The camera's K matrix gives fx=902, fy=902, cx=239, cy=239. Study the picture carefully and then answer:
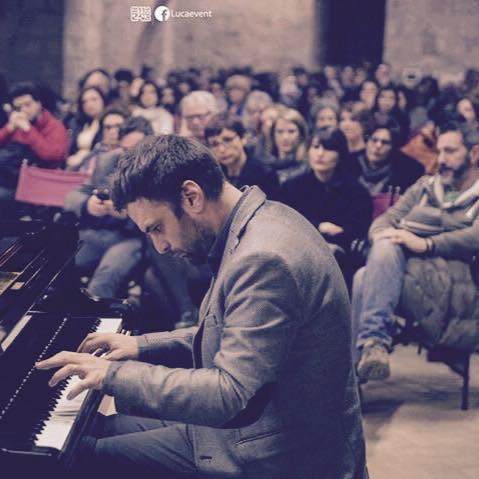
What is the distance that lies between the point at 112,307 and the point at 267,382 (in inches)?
45.6

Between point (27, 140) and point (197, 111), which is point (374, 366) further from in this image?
point (27, 140)

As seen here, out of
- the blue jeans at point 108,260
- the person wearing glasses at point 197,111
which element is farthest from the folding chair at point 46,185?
the person wearing glasses at point 197,111

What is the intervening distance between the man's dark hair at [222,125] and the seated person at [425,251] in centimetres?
111

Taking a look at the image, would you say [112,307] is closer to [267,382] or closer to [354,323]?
[267,382]

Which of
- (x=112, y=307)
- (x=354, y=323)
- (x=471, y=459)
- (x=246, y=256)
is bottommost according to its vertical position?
(x=471, y=459)

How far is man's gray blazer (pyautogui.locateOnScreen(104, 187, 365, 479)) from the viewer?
6.49 feet

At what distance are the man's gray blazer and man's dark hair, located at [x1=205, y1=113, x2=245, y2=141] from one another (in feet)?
10.6

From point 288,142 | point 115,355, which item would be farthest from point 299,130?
point 115,355

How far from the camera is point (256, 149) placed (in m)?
6.86

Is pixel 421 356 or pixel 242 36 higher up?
pixel 242 36

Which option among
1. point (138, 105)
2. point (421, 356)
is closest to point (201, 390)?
Result: point (421, 356)

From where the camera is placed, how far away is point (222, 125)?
17.7ft

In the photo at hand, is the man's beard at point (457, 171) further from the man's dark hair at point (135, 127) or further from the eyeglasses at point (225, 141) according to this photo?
the man's dark hair at point (135, 127)

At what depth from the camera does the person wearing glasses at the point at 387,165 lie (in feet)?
19.6
